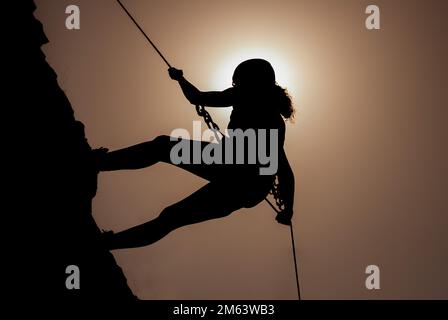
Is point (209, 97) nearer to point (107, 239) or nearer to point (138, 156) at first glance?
point (138, 156)

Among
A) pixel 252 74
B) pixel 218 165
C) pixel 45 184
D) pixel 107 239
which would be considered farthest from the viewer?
pixel 252 74

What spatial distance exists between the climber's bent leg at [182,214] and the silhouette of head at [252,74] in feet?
3.22

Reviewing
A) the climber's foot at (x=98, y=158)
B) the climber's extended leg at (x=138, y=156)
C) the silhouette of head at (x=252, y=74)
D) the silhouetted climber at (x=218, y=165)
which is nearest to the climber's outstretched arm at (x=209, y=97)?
the silhouetted climber at (x=218, y=165)

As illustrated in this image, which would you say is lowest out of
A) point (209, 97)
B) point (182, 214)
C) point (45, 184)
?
point (182, 214)

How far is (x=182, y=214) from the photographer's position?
13.9 ft

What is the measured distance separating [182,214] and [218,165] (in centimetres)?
53

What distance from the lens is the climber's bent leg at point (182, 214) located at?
13.5 feet

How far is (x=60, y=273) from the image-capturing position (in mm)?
4129

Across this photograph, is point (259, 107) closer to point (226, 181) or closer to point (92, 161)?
point (226, 181)

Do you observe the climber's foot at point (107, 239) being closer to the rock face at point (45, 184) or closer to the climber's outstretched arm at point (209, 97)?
the rock face at point (45, 184)

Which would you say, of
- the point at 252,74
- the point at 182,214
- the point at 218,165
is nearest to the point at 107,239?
the point at 182,214

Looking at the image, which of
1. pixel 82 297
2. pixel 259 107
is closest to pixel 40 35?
pixel 259 107

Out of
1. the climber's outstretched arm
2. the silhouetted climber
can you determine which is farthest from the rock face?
the climber's outstretched arm
